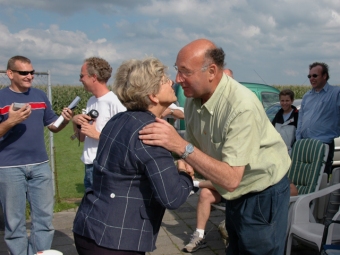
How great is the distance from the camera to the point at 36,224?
159 inches

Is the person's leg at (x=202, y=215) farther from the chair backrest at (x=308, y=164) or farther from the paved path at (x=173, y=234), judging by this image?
the chair backrest at (x=308, y=164)

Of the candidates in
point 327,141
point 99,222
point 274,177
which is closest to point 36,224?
point 99,222

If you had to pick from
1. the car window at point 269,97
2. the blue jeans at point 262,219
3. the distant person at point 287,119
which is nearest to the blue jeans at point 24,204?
the blue jeans at point 262,219

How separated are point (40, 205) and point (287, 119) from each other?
4.43 meters

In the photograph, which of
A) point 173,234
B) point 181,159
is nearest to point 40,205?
point 173,234

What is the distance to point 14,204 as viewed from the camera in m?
3.84

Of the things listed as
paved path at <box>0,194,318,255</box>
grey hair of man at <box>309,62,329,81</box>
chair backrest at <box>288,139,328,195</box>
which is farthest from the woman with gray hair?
grey hair of man at <box>309,62,329,81</box>

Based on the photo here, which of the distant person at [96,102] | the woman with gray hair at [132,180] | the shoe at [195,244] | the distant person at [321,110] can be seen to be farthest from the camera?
the distant person at [321,110]

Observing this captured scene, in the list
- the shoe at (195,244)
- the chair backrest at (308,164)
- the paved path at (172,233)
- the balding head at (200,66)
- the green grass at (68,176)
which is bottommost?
the green grass at (68,176)

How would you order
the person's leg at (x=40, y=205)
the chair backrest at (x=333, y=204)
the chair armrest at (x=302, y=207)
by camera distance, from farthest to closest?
the chair backrest at (x=333, y=204)
the chair armrest at (x=302, y=207)
the person's leg at (x=40, y=205)

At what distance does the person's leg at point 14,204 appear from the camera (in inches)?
149

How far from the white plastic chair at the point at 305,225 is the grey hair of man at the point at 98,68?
237 cm

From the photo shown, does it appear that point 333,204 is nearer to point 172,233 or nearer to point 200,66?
point 172,233

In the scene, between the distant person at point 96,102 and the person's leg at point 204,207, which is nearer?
the distant person at point 96,102
